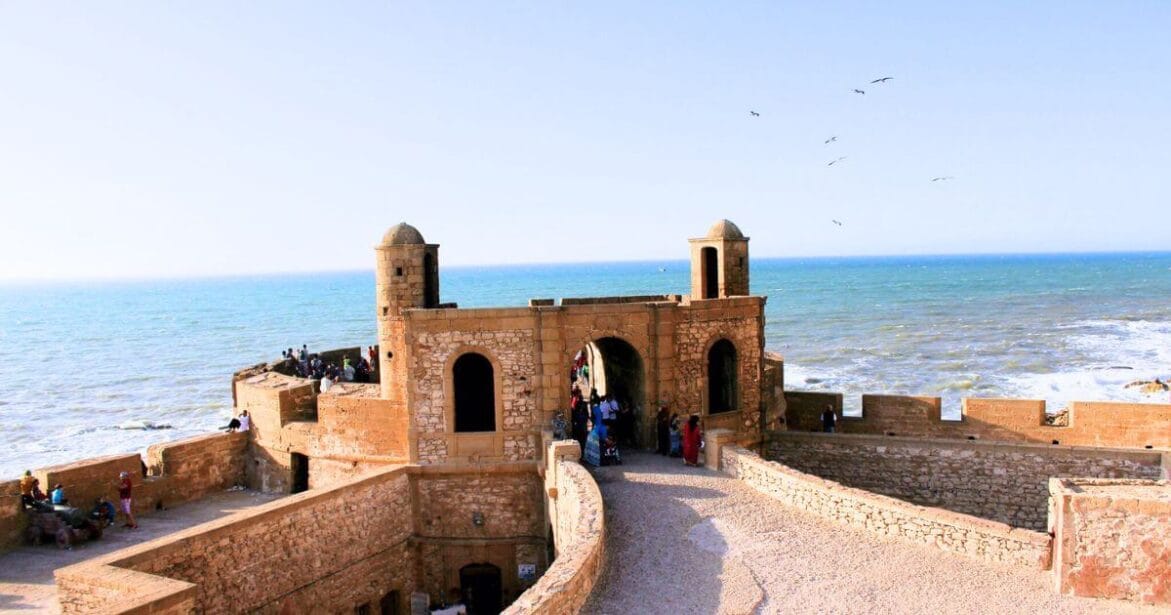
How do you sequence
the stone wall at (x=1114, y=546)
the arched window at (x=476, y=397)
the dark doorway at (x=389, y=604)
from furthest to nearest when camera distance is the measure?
the arched window at (x=476, y=397)
the dark doorway at (x=389, y=604)
the stone wall at (x=1114, y=546)

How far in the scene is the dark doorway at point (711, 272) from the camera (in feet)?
64.2

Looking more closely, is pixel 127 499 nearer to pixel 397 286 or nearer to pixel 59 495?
pixel 59 495

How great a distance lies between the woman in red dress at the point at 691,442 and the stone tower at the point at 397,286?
568 cm

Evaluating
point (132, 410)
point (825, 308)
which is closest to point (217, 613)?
point (132, 410)

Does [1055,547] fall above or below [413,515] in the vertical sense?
above

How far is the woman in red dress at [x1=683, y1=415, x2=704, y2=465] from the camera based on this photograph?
52.0 ft

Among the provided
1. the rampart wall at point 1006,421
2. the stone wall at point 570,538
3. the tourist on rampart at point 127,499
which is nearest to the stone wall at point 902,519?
the stone wall at point 570,538

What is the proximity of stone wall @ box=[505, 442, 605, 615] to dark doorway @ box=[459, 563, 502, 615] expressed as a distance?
2.35 meters

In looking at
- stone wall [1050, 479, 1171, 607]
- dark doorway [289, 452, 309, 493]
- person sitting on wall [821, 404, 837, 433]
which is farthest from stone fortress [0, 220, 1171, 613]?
stone wall [1050, 479, 1171, 607]

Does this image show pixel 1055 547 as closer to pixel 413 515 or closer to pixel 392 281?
pixel 413 515

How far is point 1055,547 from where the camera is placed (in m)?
10.3

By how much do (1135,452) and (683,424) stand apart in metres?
8.86

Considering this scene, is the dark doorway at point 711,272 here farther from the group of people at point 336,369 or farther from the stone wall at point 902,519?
the group of people at point 336,369

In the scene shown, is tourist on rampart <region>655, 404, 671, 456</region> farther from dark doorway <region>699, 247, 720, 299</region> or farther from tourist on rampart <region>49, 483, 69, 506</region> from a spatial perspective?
tourist on rampart <region>49, 483, 69, 506</region>
